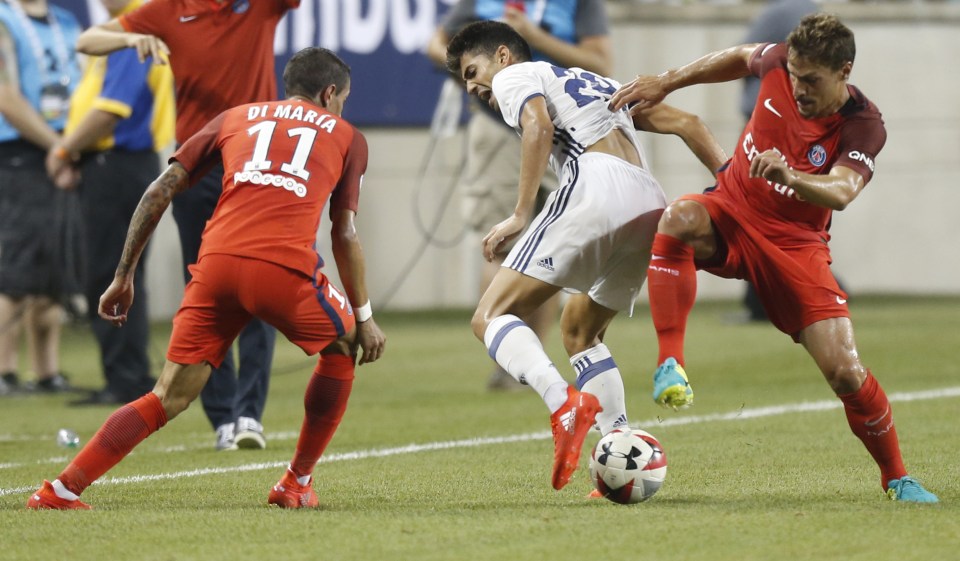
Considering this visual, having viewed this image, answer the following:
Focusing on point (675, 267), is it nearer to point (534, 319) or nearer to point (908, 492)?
point (908, 492)

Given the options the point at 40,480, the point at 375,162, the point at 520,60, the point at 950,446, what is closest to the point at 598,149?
the point at 520,60

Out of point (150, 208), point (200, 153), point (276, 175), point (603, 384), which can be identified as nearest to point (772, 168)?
point (603, 384)

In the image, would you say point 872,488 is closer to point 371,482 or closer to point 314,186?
point 371,482

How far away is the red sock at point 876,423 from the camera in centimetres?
464

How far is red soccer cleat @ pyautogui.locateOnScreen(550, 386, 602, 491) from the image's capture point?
4289 millimetres

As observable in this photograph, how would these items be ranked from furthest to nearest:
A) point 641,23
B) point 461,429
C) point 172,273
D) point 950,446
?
point 641,23 → point 172,273 → point 461,429 → point 950,446

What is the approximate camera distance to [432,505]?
4.61 m

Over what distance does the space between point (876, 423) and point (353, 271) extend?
1712 millimetres

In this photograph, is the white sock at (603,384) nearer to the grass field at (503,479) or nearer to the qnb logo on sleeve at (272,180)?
the grass field at (503,479)

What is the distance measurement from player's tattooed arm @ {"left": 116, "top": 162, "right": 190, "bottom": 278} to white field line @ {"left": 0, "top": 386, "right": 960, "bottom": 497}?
1.01 metres

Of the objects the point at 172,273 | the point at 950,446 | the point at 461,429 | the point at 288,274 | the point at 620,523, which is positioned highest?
the point at 288,274

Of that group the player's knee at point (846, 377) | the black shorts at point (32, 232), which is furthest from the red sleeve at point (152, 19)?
the player's knee at point (846, 377)

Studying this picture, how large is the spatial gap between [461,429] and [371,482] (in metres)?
1.73

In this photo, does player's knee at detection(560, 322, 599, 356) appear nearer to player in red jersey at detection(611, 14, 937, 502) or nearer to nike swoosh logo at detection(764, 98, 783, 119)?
player in red jersey at detection(611, 14, 937, 502)
